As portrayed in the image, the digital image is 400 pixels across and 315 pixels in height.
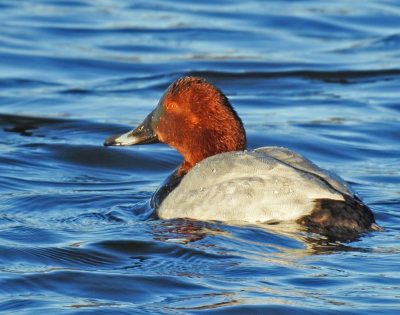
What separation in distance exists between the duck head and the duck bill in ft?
0.39

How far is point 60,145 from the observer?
9.78m

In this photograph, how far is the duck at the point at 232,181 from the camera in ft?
20.4

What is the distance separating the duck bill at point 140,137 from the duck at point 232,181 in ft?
0.77

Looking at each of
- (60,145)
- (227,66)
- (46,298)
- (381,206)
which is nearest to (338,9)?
(227,66)

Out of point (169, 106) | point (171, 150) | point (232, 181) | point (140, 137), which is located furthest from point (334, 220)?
point (171, 150)

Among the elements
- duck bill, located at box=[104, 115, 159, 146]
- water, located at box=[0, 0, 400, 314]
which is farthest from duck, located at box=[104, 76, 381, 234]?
duck bill, located at box=[104, 115, 159, 146]

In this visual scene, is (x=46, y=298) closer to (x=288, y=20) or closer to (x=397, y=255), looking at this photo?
(x=397, y=255)

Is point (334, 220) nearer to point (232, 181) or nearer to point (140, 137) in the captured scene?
point (232, 181)

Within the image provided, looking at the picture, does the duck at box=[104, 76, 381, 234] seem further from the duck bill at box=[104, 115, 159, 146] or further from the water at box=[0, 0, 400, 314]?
the duck bill at box=[104, 115, 159, 146]

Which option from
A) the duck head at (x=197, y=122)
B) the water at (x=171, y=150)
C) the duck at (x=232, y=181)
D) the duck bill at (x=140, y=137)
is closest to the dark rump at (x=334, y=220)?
the duck at (x=232, y=181)

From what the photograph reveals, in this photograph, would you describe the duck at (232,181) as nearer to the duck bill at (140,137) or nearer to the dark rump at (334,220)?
the dark rump at (334,220)

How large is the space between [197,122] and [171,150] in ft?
8.10

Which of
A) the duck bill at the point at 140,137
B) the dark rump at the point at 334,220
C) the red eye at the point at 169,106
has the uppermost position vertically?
the red eye at the point at 169,106

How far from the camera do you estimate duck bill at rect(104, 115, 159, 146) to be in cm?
778
